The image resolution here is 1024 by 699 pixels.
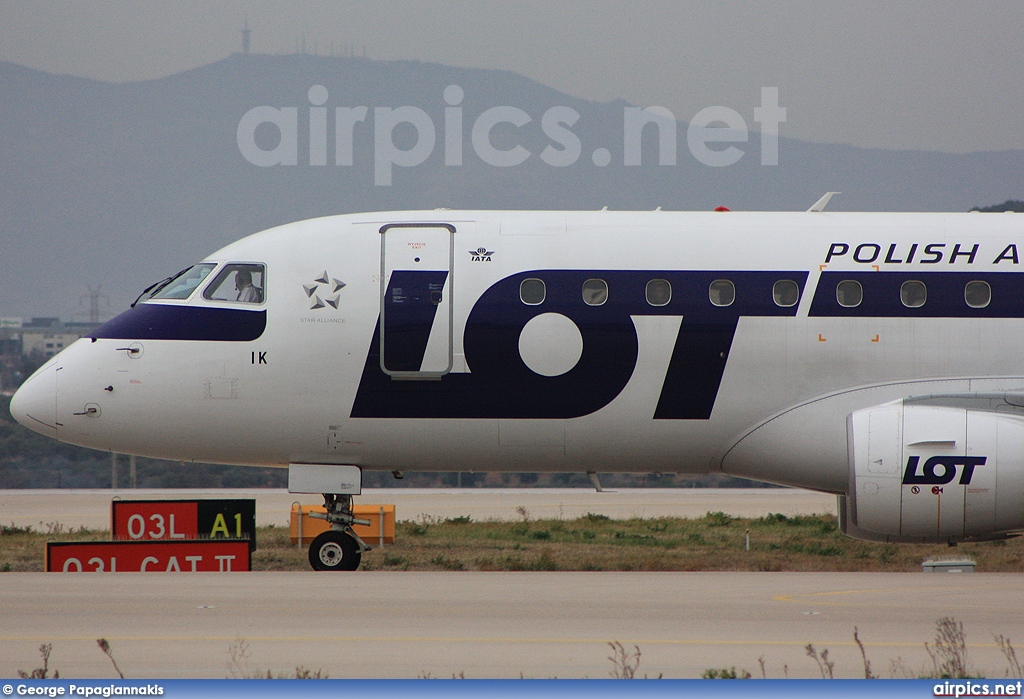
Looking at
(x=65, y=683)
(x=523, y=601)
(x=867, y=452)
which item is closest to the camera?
(x=65, y=683)

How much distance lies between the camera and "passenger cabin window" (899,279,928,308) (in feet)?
50.0

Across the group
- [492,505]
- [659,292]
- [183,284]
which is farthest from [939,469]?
[492,505]

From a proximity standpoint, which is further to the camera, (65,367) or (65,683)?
(65,367)

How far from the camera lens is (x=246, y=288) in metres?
15.5

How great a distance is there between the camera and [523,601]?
1227 cm

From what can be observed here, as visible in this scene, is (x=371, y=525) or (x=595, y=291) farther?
(x=371, y=525)

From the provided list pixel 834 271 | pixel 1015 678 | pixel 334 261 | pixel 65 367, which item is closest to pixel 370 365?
pixel 334 261

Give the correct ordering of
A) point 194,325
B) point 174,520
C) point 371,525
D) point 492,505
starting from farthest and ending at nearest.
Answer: point 492,505
point 371,525
point 174,520
point 194,325

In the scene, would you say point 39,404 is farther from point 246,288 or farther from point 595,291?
point 595,291

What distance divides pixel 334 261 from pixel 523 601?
5.31m

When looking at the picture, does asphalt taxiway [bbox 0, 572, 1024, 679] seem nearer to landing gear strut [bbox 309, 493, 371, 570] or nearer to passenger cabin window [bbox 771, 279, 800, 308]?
landing gear strut [bbox 309, 493, 371, 570]

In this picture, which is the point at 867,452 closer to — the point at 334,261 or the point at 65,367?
the point at 334,261

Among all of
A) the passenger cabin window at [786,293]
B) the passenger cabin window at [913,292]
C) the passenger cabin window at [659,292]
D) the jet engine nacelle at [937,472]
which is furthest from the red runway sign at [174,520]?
the passenger cabin window at [913,292]

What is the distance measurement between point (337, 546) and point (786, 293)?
6.29m
